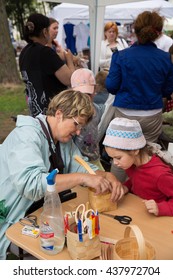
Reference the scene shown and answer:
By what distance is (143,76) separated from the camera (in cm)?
303

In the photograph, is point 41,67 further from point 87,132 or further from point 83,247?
point 83,247

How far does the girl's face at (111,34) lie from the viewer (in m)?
6.07

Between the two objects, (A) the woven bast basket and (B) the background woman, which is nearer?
(A) the woven bast basket

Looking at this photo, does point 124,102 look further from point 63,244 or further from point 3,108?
point 3,108

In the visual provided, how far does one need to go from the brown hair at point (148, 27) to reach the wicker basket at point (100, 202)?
5.71 feet

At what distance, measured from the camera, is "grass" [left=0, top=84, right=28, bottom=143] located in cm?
653

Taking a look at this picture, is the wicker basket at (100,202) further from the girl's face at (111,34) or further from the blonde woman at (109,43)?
the girl's face at (111,34)

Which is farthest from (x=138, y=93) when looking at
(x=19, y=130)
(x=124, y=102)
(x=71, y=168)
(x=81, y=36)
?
(x=81, y=36)

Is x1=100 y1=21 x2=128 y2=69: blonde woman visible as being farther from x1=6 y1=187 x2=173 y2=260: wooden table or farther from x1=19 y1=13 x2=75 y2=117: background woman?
x1=6 y1=187 x2=173 y2=260: wooden table

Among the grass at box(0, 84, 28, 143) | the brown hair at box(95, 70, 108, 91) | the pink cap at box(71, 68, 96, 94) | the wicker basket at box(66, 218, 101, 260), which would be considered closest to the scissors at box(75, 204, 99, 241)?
the wicker basket at box(66, 218, 101, 260)

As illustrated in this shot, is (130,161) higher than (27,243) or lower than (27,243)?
higher

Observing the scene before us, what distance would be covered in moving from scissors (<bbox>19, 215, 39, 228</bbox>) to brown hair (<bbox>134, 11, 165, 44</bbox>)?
1935 mm

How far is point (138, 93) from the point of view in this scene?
121 inches

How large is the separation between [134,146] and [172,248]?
1.84 feet
